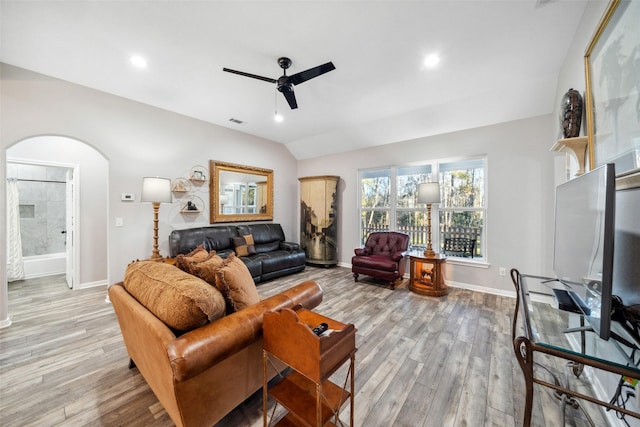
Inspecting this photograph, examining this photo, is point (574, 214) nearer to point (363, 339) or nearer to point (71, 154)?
point (363, 339)

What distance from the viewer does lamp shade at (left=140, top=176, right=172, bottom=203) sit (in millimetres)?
3213

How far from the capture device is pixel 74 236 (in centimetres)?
377

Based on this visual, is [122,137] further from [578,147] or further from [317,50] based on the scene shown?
[578,147]

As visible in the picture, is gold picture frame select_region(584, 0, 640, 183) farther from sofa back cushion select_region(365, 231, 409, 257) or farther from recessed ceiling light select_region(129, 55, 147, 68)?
recessed ceiling light select_region(129, 55, 147, 68)

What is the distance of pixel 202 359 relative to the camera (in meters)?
1.07

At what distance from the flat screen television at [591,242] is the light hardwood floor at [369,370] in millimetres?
898

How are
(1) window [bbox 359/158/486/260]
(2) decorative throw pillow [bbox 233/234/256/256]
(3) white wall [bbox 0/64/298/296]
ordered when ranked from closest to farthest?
(3) white wall [bbox 0/64/298/296] < (1) window [bbox 359/158/486/260] < (2) decorative throw pillow [bbox 233/234/256/256]

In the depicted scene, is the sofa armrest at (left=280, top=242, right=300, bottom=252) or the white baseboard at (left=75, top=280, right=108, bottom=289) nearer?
the white baseboard at (left=75, top=280, right=108, bottom=289)

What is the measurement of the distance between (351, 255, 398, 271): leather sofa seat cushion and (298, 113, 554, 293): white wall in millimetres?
1073

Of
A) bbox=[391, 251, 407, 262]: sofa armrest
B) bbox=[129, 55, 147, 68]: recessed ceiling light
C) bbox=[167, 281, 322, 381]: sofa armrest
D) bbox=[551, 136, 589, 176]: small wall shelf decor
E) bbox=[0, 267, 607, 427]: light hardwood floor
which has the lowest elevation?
bbox=[0, 267, 607, 427]: light hardwood floor

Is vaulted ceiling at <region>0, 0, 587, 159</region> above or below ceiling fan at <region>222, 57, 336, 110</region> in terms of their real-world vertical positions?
above

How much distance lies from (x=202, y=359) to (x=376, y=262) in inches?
125

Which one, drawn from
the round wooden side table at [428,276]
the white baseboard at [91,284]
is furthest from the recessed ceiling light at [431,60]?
the white baseboard at [91,284]

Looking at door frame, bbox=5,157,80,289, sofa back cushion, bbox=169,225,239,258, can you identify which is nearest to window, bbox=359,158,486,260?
sofa back cushion, bbox=169,225,239,258
